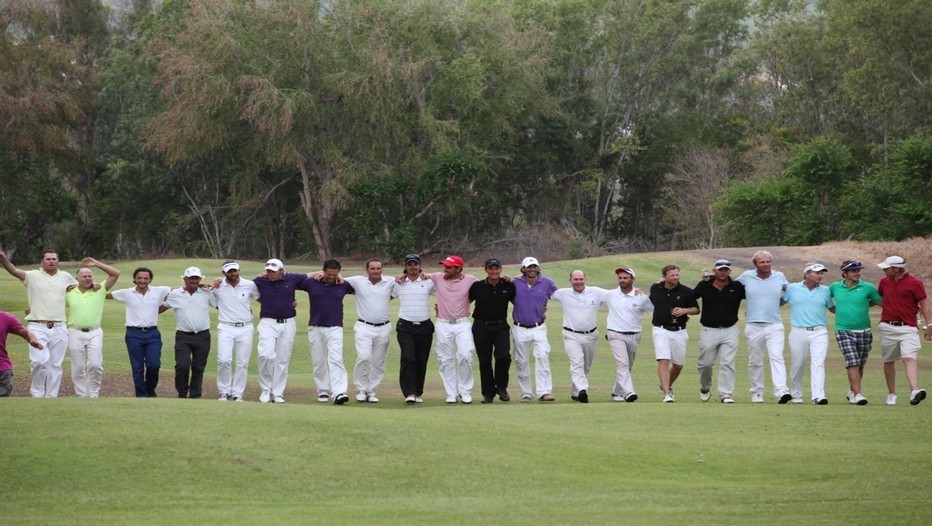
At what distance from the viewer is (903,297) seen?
58.0 feet

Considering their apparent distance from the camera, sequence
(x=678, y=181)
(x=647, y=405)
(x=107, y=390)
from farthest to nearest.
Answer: (x=678, y=181) → (x=107, y=390) → (x=647, y=405)

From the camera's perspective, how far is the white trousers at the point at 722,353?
18.2 m

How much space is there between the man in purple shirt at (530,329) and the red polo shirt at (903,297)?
484 cm

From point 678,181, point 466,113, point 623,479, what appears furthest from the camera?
point 678,181

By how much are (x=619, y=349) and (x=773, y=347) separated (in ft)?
7.29

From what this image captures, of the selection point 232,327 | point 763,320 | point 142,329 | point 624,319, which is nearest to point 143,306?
point 142,329

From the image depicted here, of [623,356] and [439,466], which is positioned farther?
[623,356]

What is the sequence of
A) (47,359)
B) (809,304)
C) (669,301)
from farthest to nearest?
(669,301)
(809,304)
(47,359)

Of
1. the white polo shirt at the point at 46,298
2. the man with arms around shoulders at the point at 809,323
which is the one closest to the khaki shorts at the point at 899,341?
the man with arms around shoulders at the point at 809,323

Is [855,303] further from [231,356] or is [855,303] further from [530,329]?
[231,356]

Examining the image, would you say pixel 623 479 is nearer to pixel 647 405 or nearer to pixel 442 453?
pixel 442 453

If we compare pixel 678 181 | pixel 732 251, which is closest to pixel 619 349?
pixel 732 251

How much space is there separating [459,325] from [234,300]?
330cm

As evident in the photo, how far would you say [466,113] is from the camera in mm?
66625
